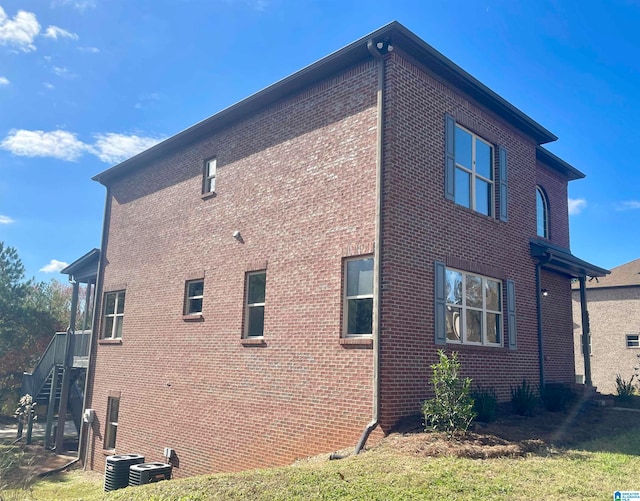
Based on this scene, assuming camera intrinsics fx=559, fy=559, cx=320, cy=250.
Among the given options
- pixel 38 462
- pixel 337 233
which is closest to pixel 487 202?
pixel 337 233

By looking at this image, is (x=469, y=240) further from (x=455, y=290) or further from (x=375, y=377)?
(x=375, y=377)

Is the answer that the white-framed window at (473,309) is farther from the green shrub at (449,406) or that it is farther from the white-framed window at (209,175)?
the white-framed window at (209,175)

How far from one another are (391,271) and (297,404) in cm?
333

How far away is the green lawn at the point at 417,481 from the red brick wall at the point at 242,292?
2325mm

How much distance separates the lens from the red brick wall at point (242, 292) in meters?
10.9

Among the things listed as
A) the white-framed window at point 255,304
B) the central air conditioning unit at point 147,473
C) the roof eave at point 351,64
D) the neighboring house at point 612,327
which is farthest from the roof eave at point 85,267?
the neighboring house at point 612,327

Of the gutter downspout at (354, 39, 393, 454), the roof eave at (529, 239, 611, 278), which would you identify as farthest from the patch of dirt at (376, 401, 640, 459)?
the roof eave at (529, 239, 611, 278)

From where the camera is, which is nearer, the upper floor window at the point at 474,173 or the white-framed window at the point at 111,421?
the upper floor window at the point at 474,173

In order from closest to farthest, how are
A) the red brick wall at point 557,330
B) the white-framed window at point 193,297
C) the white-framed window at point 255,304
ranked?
the white-framed window at point 255,304
the white-framed window at point 193,297
the red brick wall at point 557,330

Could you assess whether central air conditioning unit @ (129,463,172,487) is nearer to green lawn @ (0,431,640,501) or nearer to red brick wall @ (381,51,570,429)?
green lawn @ (0,431,640,501)

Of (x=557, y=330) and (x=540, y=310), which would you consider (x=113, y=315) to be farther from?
(x=557, y=330)

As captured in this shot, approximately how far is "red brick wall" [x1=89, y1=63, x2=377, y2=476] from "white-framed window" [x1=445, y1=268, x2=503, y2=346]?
248 cm

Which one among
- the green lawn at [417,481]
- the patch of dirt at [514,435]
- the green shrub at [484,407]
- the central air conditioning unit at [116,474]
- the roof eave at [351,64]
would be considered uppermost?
the roof eave at [351,64]

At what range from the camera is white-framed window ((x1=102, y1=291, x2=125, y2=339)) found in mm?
17688
